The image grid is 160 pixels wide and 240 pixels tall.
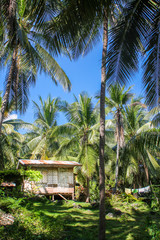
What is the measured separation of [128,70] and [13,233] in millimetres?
4639

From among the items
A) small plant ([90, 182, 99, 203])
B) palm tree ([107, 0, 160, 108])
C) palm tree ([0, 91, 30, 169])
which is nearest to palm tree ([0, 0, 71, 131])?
palm tree ([0, 91, 30, 169])

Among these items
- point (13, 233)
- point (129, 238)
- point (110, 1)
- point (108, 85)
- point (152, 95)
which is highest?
point (110, 1)

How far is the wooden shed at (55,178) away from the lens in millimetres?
14609

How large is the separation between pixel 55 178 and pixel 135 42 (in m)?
12.9

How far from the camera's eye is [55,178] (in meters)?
15.2

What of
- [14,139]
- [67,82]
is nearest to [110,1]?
[67,82]

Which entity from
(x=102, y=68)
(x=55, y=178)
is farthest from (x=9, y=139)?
(x=102, y=68)

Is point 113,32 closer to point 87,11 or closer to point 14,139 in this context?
point 87,11

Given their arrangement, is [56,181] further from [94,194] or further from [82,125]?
[82,125]

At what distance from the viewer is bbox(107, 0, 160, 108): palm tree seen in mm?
3555

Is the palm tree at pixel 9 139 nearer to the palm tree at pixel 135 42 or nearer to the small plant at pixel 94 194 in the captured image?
the small plant at pixel 94 194

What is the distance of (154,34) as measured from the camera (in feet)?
11.9

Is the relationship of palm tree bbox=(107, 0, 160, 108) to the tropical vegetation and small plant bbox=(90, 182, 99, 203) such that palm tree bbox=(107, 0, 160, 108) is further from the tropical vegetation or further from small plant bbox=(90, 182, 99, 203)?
small plant bbox=(90, 182, 99, 203)

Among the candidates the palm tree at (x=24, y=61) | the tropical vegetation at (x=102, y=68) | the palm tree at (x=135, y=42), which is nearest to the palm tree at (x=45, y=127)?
the tropical vegetation at (x=102, y=68)
